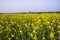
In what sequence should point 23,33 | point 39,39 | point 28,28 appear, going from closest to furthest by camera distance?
1. point 39,39
2. point 23,33
3. point 28,28

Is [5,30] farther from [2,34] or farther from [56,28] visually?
[56,28]

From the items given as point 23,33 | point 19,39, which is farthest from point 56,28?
point 19,39

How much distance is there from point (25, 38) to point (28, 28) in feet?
3.29

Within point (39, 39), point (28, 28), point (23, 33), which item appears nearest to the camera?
point (39, 39)

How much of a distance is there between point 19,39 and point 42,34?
64cm

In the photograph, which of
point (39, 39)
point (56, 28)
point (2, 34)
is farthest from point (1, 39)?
point (56, 28)

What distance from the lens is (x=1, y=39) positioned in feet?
17.6

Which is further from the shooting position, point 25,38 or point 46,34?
point 46,34

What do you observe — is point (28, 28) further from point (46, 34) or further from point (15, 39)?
point (15, 39)

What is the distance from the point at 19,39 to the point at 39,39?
1.53ft

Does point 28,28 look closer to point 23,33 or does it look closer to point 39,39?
point 23,33

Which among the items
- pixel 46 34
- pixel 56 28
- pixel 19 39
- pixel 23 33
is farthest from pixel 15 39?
pixel 56 28

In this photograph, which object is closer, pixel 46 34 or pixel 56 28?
pixel 46 34

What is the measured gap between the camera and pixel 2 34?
5727 millimetres
